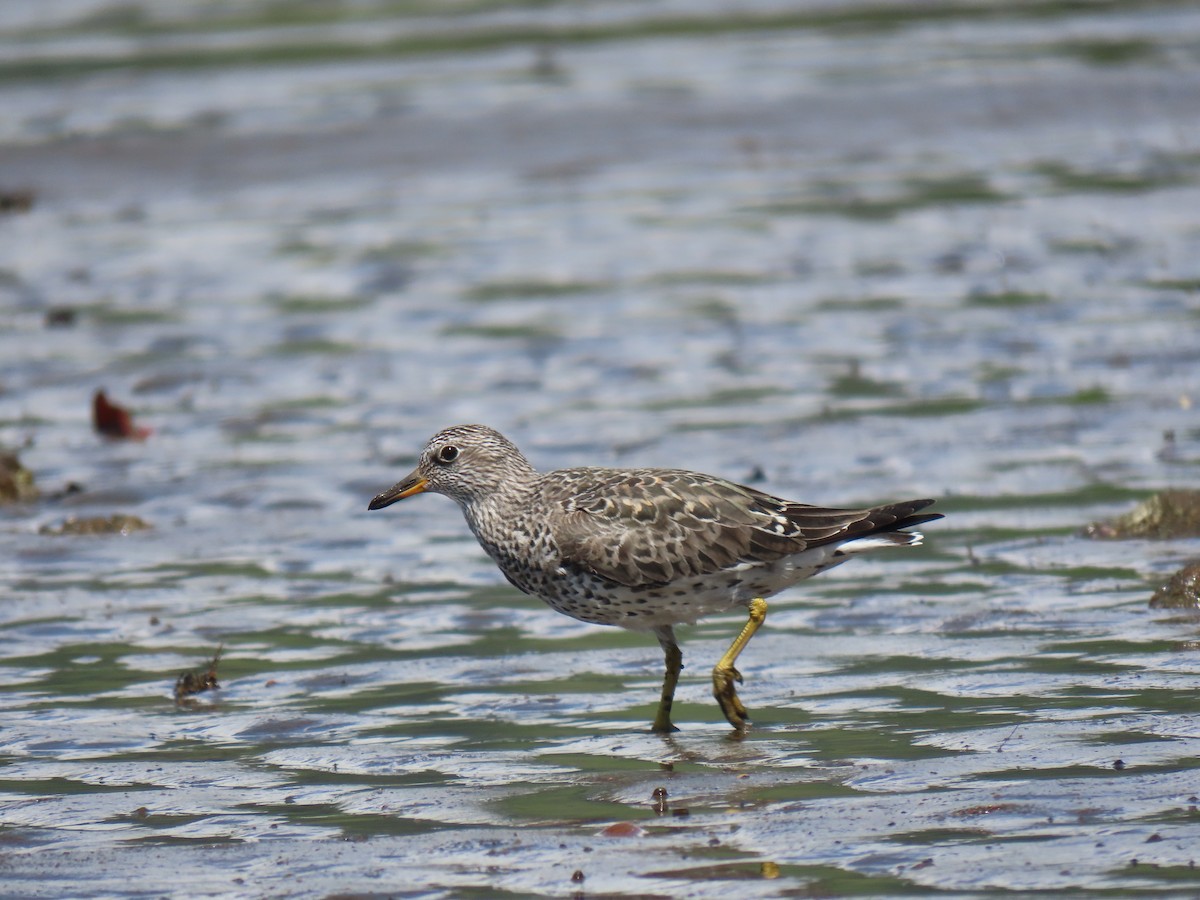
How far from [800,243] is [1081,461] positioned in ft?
26.8

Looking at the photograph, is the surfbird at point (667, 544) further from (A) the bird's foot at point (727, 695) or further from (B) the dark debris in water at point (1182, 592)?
(B) the dark debris in water at point (1182, 592)

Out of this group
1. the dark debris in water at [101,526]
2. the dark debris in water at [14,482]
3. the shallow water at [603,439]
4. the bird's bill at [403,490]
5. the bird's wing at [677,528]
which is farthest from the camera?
the dark debris in water at [14,482]

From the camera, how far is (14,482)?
1374 centimetres

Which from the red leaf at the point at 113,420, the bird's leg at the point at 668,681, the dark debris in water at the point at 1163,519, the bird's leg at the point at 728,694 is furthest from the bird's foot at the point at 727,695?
the red leaf at the point at 113,420

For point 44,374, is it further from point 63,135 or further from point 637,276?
point 63,135

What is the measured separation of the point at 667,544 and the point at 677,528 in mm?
134

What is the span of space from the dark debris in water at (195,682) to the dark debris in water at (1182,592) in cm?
472

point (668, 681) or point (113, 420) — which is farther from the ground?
point (113, 420)

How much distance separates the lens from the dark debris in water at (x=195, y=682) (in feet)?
31.9

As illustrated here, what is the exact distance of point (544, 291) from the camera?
19688mm

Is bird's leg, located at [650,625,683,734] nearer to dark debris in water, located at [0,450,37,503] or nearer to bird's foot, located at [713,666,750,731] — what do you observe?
bird's foot, located at [713,666,750,731]

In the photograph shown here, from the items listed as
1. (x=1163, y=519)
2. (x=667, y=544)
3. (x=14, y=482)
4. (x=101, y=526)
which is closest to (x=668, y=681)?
(x=667, y=544)

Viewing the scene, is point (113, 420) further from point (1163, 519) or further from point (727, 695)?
point (1163, 519)

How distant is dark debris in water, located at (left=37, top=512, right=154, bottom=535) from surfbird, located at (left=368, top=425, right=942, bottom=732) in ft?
13.0
